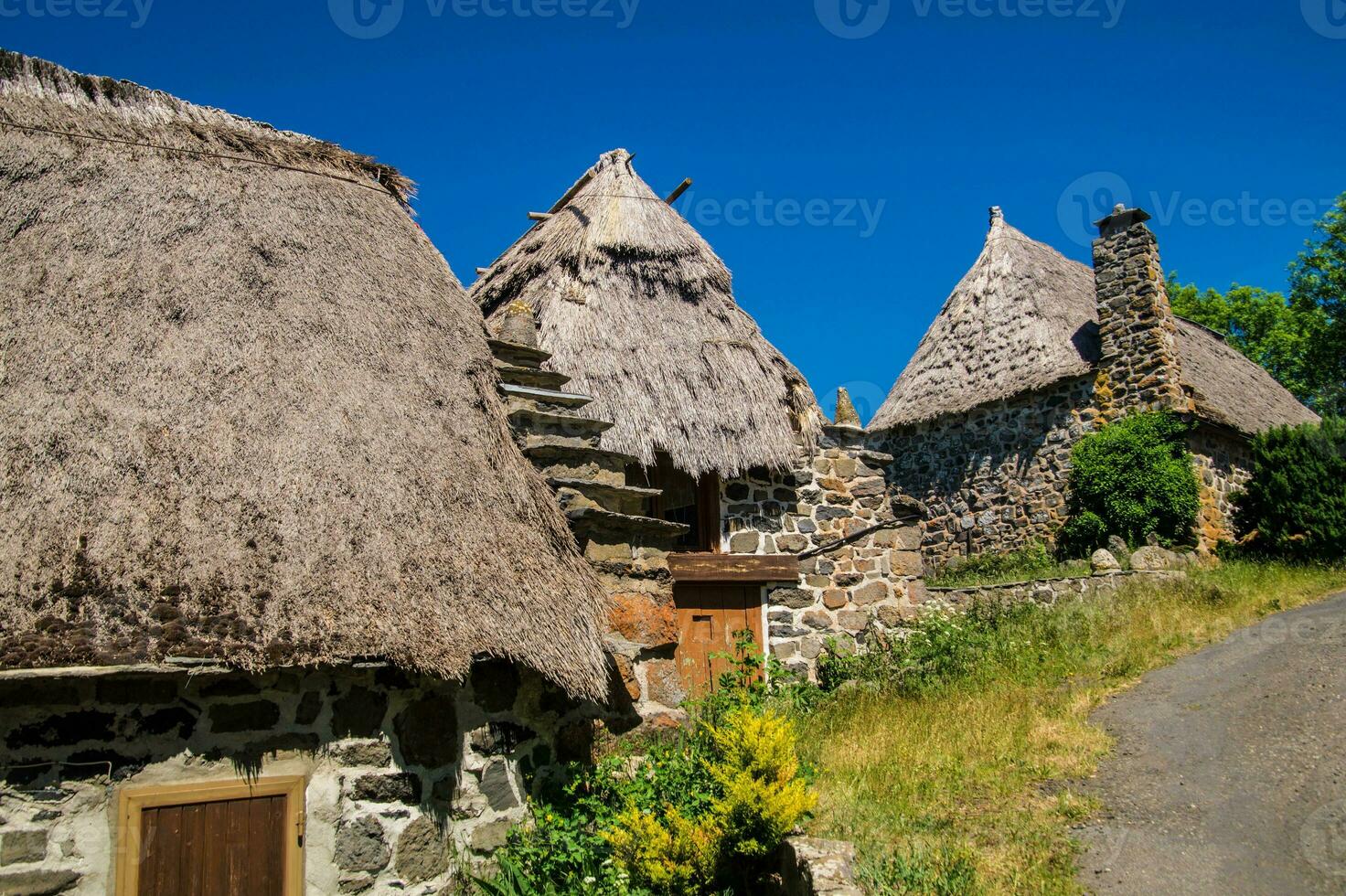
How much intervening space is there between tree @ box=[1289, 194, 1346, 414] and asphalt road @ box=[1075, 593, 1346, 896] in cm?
1514

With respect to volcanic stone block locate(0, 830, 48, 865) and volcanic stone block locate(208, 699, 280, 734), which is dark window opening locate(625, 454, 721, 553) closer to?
volcanic stone block locate(208, 699, 280, 734)

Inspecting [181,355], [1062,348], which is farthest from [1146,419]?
[181,355]

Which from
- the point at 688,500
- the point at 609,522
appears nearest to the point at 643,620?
the point at 609,522

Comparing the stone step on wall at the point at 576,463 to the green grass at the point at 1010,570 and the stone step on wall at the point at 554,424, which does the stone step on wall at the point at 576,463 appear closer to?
the stone step on wall at the point at 554,424

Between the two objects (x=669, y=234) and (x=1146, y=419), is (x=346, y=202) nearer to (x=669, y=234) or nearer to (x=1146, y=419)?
(x=669, y=234)

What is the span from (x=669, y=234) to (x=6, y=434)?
8.00 meters

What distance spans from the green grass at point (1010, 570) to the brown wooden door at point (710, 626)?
396 cm

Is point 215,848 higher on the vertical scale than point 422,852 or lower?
Result: higher

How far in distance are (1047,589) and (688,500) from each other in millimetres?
4856

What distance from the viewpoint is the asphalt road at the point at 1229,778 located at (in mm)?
5258

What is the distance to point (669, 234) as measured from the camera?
11.7 metres

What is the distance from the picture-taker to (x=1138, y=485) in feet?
44.3

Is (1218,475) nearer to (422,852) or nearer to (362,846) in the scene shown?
(422,852)

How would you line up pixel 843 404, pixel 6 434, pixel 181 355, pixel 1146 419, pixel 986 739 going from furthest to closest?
1. pixel 1146 419
2. pixel 843 404
3. pixel 986 739
4. pixel 181 355
5. pixel 6 434
